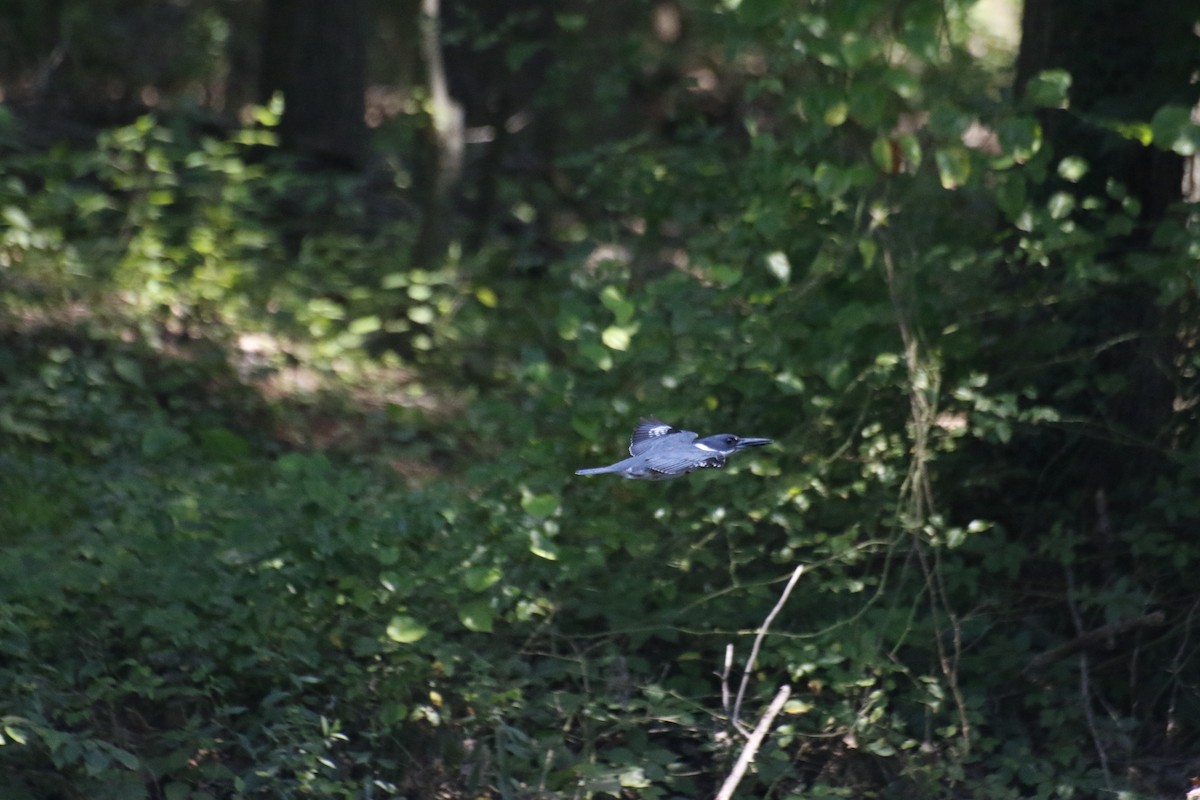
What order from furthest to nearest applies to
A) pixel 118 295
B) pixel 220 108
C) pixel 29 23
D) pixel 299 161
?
pixel 220 108, pixel 29 23, pixel 299 161, pixel 118 295

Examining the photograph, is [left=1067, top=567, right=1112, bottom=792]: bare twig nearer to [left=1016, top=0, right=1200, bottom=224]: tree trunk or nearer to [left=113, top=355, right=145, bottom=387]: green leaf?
[left=1016, top=0, right=1200, bottom=224]: tree trunk

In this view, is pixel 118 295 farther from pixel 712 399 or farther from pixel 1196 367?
pixel 1196 367

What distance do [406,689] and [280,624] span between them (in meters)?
0.50

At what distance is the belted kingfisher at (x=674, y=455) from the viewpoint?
3918mm

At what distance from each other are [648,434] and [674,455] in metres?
0.59

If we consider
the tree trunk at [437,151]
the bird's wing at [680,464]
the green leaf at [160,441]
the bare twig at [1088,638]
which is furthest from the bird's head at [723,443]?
the tree trunk at [437,151]

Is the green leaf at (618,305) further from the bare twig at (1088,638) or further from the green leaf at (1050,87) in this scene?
the bare twig at (1088,638)

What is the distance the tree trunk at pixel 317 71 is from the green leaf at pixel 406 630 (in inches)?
260

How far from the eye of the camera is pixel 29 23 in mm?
12117

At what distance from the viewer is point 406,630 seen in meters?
4.39

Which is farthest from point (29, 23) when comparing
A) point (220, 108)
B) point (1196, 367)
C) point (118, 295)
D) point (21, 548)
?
point (1196, 367)

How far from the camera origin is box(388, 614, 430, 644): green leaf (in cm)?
438

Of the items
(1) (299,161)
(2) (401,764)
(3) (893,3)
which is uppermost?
(3) (893,3)

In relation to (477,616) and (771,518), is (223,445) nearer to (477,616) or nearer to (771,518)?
(477,616)
